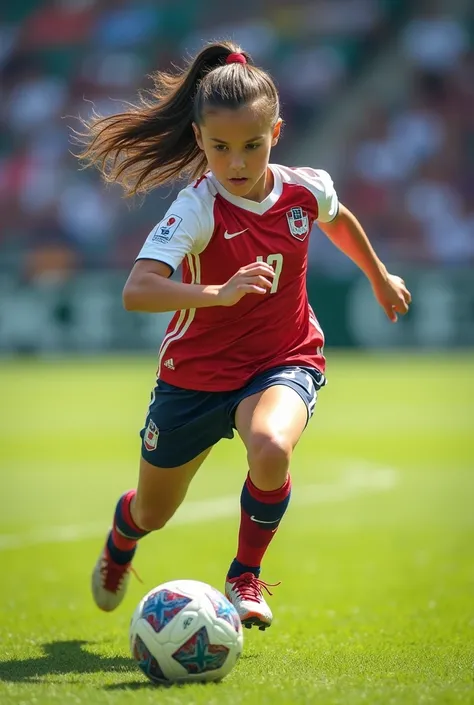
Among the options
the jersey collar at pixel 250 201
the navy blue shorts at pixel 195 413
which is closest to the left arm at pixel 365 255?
the jersey collar at pixel 250 201

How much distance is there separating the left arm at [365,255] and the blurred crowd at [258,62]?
51.4 feet

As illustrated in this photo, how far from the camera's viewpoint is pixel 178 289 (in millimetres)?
4426

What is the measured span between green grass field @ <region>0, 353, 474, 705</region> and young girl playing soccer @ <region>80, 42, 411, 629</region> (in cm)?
62

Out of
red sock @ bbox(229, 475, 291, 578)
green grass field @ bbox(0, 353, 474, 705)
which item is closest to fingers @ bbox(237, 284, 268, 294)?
red sock @ bbox(229, 475, 291, 578)

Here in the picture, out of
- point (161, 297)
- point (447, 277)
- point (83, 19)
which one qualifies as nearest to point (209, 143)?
point (161, 297)

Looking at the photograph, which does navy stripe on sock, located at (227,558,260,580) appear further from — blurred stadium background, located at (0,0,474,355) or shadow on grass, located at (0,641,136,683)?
blurred stadium background, located at (0,0,474,355)

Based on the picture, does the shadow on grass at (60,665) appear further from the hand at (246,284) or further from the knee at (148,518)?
the hand at (246,284)

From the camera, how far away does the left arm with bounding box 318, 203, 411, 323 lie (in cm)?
546

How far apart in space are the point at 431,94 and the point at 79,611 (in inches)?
848

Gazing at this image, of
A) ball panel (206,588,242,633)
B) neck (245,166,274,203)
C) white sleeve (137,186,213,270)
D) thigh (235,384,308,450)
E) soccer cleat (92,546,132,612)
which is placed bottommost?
soccer cleat (92,546,132,612)

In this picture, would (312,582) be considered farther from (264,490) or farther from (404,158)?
(404,158)

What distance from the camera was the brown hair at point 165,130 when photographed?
5.01 m

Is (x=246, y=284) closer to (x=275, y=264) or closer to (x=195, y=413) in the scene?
(x=275, y=264)

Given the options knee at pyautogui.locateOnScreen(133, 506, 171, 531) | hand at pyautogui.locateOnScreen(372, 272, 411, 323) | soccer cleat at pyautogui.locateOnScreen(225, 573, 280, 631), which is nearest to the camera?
soccer cleat at pyautogui.locateOnScreen(225, 573, 280, 631)
